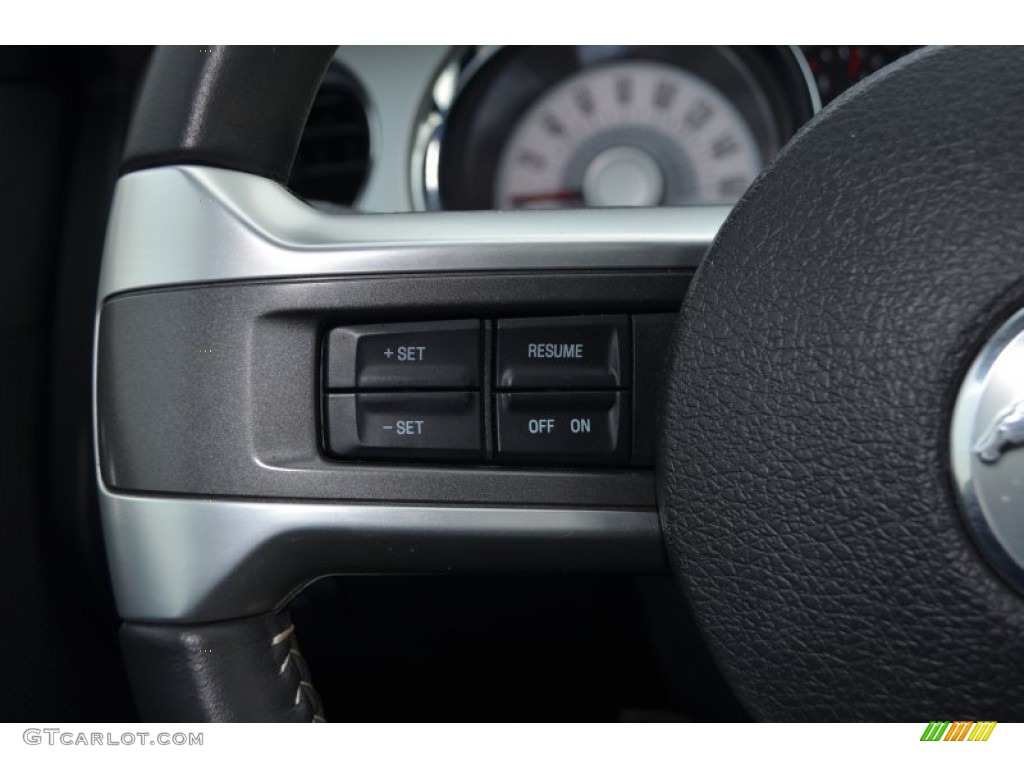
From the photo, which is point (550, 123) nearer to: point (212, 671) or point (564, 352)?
point (564, 352)

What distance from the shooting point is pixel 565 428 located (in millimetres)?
675

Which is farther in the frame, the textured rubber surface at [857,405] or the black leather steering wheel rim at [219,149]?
the black leather steering wheel rim at [219,149]

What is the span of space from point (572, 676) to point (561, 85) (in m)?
0.74

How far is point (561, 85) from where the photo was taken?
146 cm

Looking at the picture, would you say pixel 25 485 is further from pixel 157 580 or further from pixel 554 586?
pixel 554 586

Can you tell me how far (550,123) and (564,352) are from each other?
0.84 metres

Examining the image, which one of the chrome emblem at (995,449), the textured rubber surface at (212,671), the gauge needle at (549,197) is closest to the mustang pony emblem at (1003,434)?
the chrome emblem at (995,449)

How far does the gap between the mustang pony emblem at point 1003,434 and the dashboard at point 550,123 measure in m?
0.87

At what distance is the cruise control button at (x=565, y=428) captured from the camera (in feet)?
2.21

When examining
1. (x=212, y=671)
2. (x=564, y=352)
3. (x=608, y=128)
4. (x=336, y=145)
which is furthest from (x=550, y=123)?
(x=212, y=671)

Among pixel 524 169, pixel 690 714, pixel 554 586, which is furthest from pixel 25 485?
pixel 524 169

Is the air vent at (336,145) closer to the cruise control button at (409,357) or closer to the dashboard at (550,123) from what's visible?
the dashboard at (550,123)

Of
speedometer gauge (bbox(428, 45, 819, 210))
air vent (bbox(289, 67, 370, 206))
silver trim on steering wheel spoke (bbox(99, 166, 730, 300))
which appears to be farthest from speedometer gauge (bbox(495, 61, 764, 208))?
silver trim on steering wheel spoke (bbox(99, 166, 730, 300))
